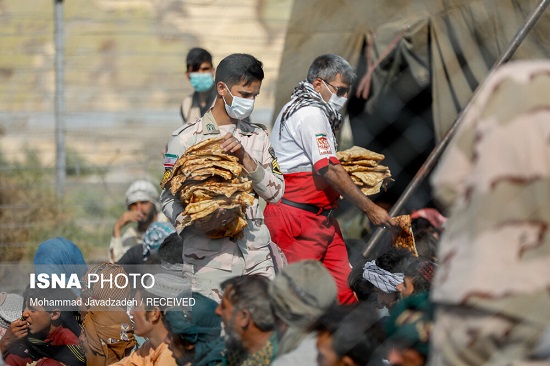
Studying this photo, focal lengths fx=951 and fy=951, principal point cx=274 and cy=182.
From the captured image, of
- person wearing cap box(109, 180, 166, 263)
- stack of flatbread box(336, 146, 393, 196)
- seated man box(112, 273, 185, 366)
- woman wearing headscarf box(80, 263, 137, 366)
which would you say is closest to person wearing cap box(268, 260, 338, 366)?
seated man box(112, 273, 185, 366)

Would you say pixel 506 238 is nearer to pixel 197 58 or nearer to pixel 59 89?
pixel 197 58

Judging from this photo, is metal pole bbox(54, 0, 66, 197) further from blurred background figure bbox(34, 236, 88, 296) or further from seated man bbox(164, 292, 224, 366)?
seated man bbox(164, 292, 224, 366)

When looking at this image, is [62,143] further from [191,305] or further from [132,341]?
[191,305]

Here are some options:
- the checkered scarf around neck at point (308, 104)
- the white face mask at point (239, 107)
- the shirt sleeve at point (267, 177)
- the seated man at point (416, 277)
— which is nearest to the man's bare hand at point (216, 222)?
the shirt sleeve at point (267, 177)

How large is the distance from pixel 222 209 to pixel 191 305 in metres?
0.36

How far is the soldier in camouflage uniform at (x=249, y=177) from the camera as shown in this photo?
358 cm

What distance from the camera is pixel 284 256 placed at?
390 centimetres

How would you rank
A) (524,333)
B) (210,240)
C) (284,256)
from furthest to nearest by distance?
(284,256), (210,240), (524,333)

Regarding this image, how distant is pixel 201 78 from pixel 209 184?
190cm

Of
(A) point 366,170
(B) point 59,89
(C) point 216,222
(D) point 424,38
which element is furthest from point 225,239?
(B) point 59,89

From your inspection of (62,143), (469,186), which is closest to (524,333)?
(469,186)

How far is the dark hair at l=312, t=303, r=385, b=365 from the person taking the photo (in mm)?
2535

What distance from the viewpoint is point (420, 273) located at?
11.1ft

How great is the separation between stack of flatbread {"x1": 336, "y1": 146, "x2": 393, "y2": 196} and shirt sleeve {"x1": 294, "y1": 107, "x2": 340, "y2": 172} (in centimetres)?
18
